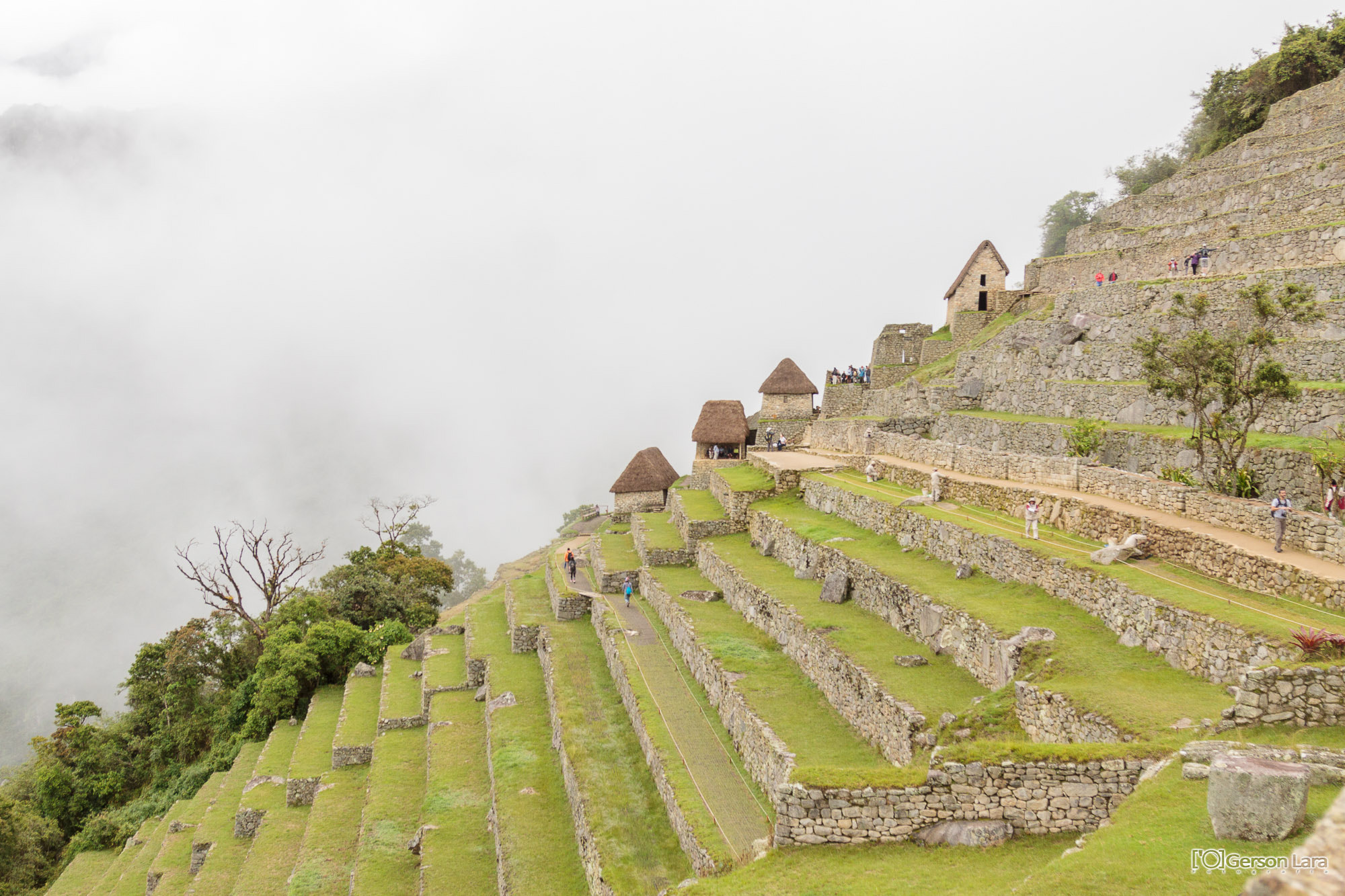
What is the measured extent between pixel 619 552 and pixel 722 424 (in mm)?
10377

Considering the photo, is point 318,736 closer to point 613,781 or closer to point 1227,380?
point 613,781

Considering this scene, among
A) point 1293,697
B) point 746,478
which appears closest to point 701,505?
point 746,478

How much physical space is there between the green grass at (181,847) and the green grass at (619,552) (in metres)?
15.1

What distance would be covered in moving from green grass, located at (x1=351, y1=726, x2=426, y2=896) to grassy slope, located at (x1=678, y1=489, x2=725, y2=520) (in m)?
11.4

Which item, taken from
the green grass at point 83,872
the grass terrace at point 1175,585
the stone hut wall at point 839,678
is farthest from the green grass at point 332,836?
the grass terrace at point 1175,585

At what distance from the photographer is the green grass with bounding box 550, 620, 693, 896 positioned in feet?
40.7

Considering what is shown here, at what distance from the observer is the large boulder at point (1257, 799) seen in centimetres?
577

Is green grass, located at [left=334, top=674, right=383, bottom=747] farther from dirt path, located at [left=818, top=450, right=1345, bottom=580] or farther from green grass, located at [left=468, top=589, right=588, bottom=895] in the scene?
dirt path, located at [left=818, top=450, right=1345, bottom=580]

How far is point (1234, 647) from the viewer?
30.3 ft

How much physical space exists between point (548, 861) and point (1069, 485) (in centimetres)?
1339

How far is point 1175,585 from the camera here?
1136 cm

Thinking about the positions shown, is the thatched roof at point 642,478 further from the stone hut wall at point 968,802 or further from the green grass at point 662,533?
the stone hut wall at point 968,802

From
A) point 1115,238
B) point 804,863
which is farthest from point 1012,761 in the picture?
point 1115,238

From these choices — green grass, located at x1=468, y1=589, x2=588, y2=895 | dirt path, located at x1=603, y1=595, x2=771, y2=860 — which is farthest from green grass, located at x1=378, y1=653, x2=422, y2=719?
dirt path, located at x1=603, y1=595, x2=771, y2=860
